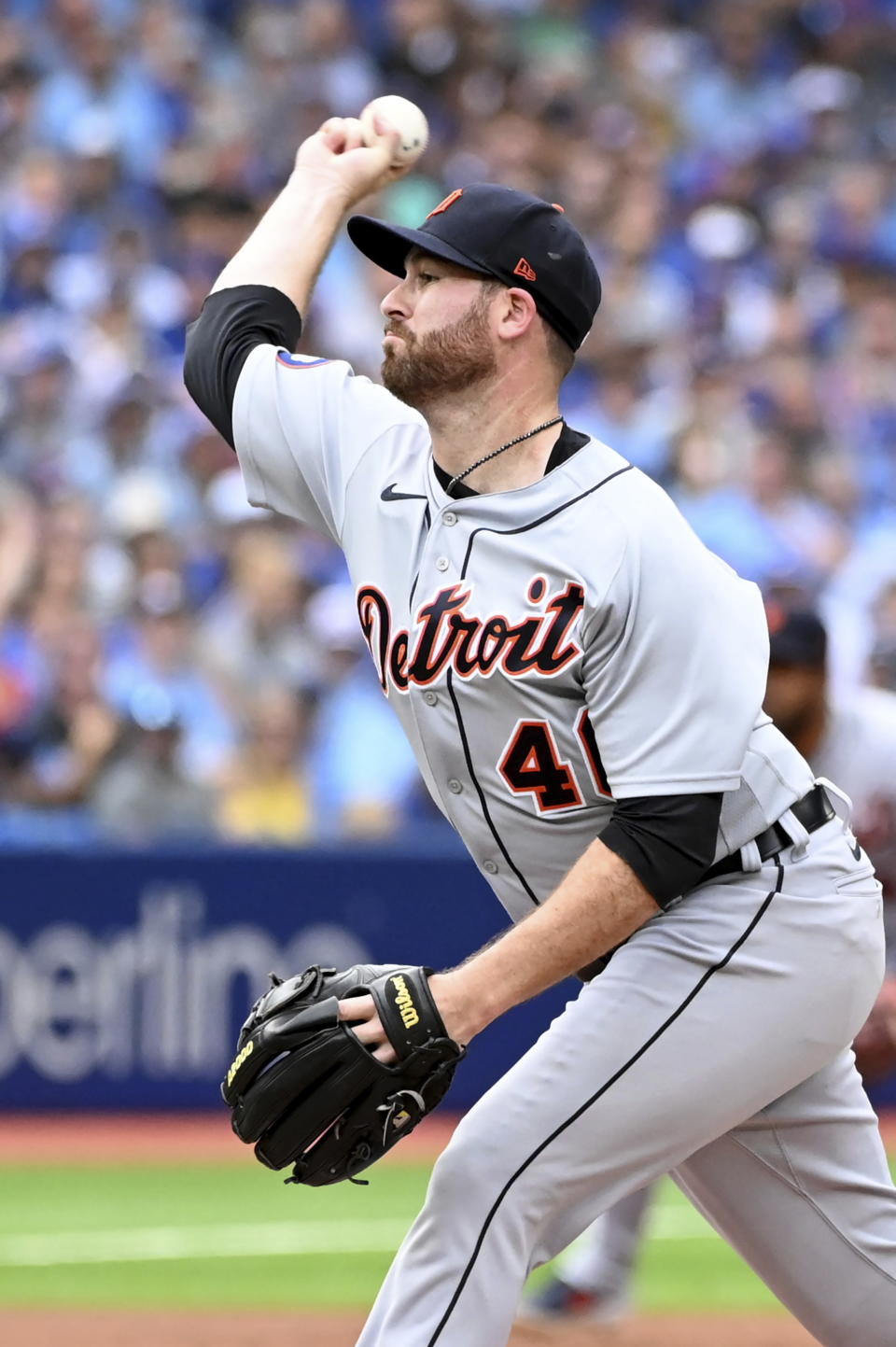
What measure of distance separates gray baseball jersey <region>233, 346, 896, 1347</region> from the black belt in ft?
0.05

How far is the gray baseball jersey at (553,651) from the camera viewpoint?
287 centimetres

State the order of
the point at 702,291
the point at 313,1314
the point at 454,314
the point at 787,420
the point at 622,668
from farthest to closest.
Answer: the point at 702,291 → the point at 787,420 → the point at 313,1314 → the point at 454,314 → the point at 622,668

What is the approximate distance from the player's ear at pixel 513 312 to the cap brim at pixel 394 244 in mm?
51

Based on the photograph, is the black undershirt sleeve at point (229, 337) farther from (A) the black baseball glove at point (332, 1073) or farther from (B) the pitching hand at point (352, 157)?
(A) the black baseball glove at point (332, 1073)

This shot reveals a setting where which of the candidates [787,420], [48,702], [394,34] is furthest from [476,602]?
[394,34]

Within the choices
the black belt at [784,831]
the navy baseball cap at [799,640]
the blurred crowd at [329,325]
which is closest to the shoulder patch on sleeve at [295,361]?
the black belt at [784,831]

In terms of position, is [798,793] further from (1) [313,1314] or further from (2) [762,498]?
(2) [762,498]

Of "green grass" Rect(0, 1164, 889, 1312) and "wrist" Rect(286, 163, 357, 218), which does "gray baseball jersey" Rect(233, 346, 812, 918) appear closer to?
"wrist" Rect(286, 163, 357, 218)

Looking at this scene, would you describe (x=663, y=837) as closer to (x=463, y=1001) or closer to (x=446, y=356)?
(x=463, y=1001)

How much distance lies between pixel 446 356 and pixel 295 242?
0.64 m

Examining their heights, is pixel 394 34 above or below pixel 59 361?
above

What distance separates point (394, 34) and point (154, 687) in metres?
5.70

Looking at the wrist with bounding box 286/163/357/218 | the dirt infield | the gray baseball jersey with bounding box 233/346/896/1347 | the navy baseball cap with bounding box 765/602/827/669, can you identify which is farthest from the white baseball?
the dirt infield

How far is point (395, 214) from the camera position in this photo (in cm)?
1146
